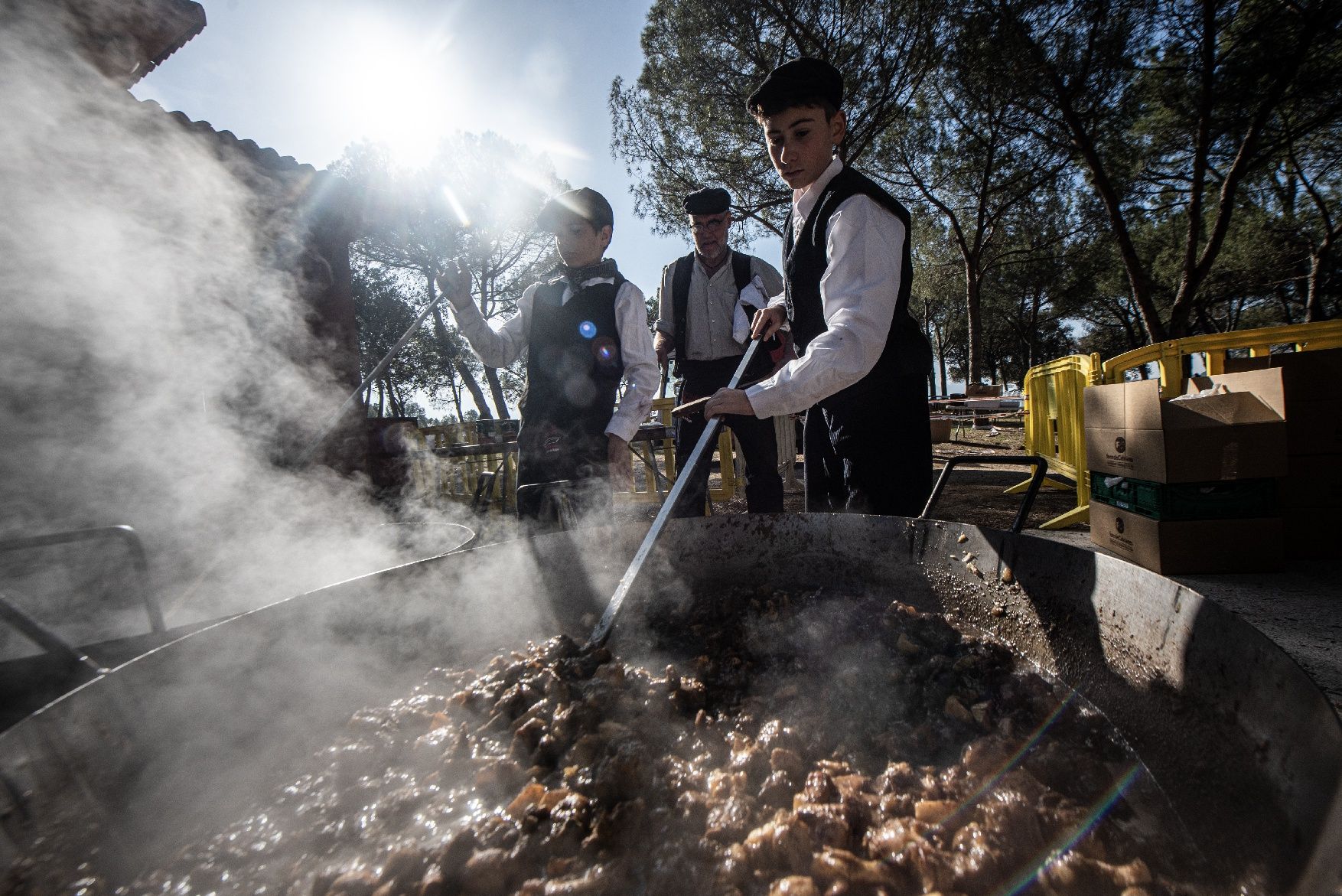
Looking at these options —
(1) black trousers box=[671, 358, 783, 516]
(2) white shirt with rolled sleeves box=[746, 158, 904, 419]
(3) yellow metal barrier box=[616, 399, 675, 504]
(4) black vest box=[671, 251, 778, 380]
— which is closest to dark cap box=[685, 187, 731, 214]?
(4) black vest box=[671, 251, 778, 380]

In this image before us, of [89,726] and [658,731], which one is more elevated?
[89,726]

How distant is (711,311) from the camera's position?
3418 mm

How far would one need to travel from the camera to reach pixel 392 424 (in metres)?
6.13

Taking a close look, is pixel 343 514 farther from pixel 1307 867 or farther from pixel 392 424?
pixel 1307 867

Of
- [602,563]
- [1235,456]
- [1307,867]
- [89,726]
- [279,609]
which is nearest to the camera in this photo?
[1307,867]

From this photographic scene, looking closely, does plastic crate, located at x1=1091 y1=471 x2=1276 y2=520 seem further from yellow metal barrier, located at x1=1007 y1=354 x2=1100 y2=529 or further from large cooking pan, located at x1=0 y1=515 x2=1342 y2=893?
large cooking pan, located at x1=0 y1=515 x2=1342 y2=893

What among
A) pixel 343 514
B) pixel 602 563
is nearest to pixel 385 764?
pixel 602 563

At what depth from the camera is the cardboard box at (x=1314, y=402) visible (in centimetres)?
284

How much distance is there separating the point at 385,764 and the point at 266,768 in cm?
24

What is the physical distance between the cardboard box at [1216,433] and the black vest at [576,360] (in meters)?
2.81

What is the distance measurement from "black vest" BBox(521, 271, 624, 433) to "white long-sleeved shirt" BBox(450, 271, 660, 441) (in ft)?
0.14

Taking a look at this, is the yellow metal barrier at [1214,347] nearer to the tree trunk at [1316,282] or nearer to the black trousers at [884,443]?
the black trousers at [884,443]

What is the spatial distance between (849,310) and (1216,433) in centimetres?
251

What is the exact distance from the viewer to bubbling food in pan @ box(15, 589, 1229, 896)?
833 millimetres
